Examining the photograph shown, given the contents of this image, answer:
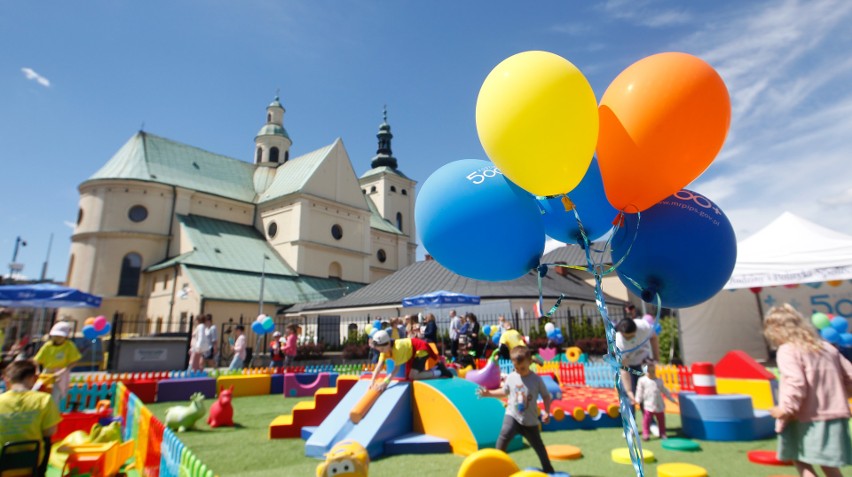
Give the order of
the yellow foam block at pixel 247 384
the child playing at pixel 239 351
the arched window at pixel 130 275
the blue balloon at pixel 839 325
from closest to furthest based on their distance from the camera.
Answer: the blue balloon at pixel 839 325 < the yellow foam block at pixel 247 384 < the child playing at pixel 239 351 < the arched window at pixel 130 275

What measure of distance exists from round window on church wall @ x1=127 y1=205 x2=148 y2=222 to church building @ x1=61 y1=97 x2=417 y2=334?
62mm

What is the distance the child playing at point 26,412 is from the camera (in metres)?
3.70

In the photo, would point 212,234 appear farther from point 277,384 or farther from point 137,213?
point 277,384

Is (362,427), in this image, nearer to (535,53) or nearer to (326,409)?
(326,409)

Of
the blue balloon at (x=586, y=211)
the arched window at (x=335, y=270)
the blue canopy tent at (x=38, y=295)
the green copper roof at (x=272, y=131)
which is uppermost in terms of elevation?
the green copper roof at (x=272, y=131)

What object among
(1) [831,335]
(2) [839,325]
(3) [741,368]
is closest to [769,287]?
(2) [839,325]

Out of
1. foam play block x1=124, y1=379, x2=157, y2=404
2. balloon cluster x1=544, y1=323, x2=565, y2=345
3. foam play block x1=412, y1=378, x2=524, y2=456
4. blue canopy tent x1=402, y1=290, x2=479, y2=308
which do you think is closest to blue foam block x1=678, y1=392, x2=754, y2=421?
foam play block x1=412, y1=378, x2=524, y2=456

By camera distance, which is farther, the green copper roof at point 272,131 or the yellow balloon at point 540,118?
the green copper roof at point 272,131

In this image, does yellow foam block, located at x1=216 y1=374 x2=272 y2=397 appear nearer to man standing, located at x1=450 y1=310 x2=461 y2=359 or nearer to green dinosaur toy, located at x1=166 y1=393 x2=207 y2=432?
green dinosaur toy, located at x1=166 y1=393 x2=207 y2=432

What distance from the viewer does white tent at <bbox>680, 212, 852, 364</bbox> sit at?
32.8 ft

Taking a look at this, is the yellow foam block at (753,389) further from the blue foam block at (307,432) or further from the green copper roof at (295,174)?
the green copper roof at (295,174)

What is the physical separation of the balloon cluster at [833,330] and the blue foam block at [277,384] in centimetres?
1434

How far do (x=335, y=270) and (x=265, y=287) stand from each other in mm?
8186

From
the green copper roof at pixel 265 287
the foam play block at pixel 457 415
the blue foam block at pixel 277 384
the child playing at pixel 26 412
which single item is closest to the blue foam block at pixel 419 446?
the foam play block at pixel 457 415
